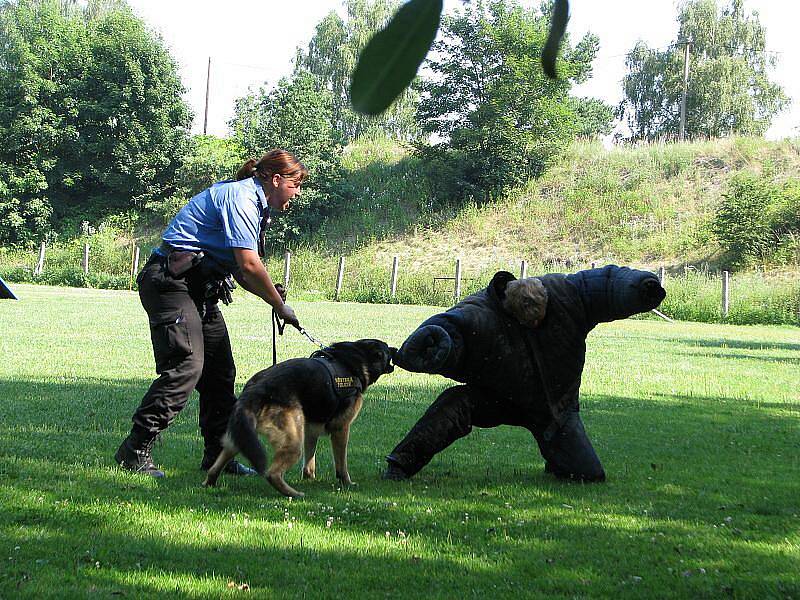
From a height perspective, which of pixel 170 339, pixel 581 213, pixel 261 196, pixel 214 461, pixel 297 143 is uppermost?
pixel 297 143

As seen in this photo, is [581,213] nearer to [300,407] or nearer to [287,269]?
[287,269]

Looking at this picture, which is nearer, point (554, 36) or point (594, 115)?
point (554, 36)


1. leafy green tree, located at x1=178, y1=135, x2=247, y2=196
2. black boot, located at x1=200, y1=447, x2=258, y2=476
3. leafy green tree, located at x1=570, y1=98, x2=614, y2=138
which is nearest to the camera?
black boot, located at x1=200, y1=447, x2=258, y2=476

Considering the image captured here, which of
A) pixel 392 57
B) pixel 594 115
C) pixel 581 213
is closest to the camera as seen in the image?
pixel 392 57

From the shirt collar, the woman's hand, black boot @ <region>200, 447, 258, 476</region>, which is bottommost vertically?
black boot @ <region>200, 447, 258, 476</region>

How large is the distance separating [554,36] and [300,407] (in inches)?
167

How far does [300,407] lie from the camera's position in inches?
201

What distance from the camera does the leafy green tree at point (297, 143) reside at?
137ft

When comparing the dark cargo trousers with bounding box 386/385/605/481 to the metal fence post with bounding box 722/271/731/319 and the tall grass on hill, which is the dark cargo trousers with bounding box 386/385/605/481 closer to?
the metal fence post with bounding box 722/271/731/319

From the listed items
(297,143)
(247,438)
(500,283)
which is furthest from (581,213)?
(247,438)

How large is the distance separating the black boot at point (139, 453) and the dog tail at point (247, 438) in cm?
92

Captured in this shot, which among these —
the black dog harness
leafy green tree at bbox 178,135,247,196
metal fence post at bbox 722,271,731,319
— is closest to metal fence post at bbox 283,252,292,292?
leafy green tree at bbox 178,135,247,196

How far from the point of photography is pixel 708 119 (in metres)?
49.6

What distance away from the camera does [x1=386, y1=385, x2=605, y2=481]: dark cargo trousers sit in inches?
223
